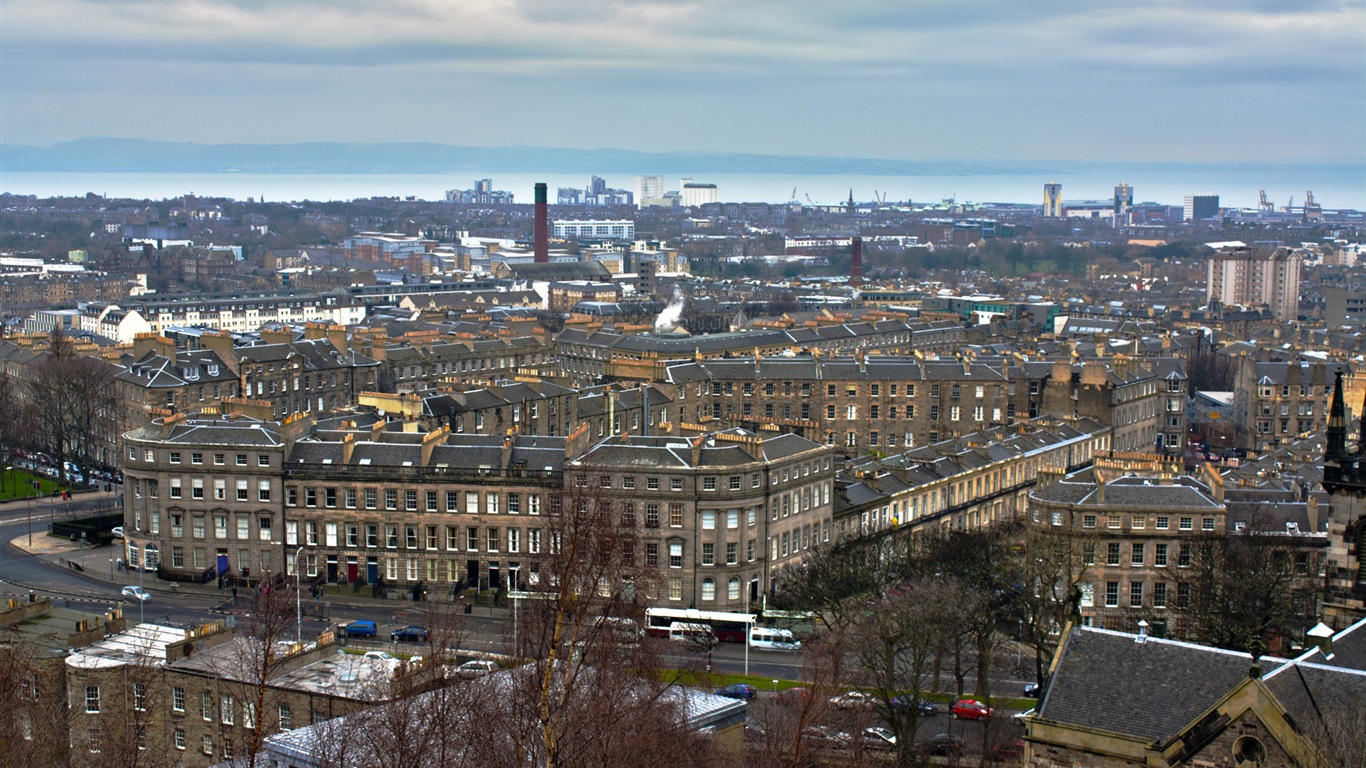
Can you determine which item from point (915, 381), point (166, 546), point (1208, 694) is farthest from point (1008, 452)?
point (1208, 694)

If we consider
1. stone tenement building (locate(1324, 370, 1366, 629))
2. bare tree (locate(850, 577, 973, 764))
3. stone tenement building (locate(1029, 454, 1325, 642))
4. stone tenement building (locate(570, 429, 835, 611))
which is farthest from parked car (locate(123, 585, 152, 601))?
stone tenement building (locate(1324, 370, 1366, 629))

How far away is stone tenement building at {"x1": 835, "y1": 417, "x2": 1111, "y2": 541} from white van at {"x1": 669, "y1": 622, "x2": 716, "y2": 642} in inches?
414

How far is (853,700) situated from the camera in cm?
3997

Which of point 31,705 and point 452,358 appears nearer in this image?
point 31,705

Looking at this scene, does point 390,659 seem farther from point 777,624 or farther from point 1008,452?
point 1008,452

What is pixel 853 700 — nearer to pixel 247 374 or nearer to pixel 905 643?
pixel 905 643

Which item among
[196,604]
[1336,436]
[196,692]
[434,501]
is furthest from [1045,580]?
[196,604]

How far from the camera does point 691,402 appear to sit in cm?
8938

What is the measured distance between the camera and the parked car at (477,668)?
3388 cm

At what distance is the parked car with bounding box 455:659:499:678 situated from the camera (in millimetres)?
33875

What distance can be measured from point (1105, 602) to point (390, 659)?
25507 mm

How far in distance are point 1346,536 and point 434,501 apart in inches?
1355

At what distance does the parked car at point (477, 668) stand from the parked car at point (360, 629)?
704 inches

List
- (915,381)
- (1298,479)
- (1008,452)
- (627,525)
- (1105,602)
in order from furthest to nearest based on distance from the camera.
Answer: (915,381), (1008,452), (1298,479), (1105,602), (627,525)
